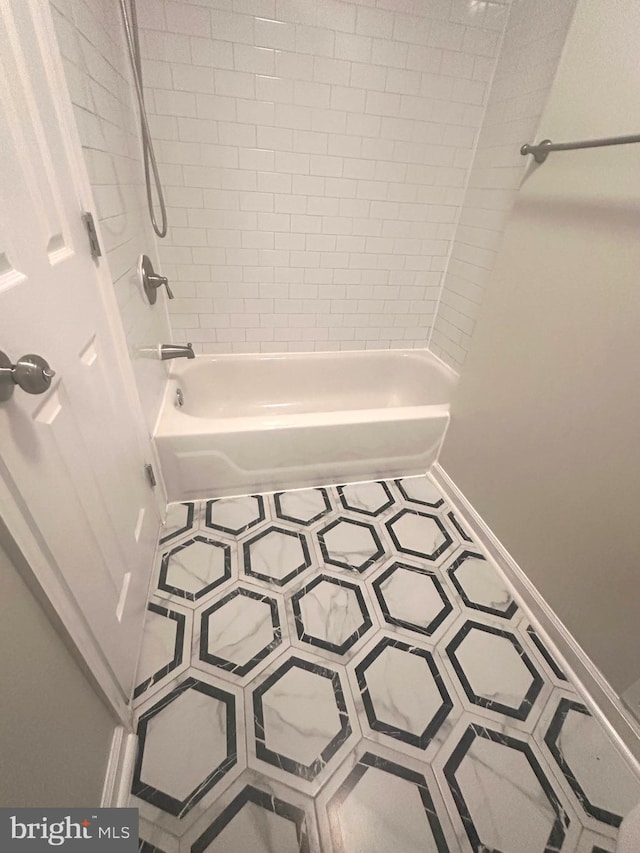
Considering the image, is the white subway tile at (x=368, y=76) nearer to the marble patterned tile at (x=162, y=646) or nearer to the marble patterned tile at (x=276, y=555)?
the marble patterned tile at (x=276, y=555)

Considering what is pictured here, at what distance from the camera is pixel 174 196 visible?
1541mm

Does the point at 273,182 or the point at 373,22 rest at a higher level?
the point at 373,22

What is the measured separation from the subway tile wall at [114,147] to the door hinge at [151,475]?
0.49ft

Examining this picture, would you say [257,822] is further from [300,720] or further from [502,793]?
[502,793]

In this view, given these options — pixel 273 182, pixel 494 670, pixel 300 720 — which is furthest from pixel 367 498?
pixel 273 182

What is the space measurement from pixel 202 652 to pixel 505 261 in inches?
61.6

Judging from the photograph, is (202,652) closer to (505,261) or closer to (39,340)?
(39,340)

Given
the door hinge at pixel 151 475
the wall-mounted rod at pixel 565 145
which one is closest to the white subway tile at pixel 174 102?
the wall-mounted rod at pixel 565 145

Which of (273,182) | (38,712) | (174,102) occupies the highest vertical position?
(174,102)

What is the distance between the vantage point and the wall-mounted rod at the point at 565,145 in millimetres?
812

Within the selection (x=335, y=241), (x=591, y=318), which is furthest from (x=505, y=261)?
(x=335, y=241)

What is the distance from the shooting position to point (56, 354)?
0.63 meters

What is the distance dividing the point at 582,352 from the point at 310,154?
53.7 inches

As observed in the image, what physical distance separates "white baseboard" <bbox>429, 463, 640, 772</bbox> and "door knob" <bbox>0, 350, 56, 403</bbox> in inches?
55.7
